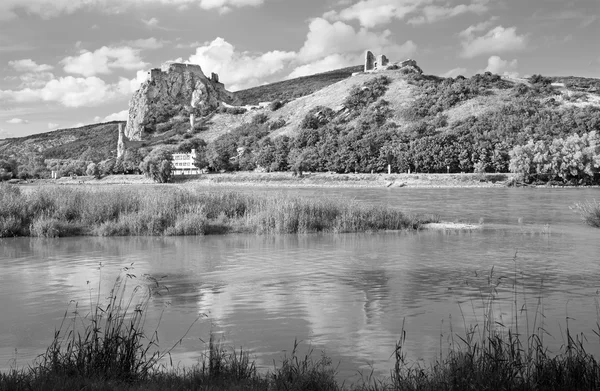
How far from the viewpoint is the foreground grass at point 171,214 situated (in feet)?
75.5

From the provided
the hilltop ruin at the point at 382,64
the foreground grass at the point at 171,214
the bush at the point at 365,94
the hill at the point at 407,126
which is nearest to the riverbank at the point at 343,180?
the hill at the point at 407,126

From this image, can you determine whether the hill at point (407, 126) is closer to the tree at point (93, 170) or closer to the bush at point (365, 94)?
the bush at point (365, 94)

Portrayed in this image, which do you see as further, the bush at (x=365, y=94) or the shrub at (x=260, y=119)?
the shrub at (x=260, y=119)

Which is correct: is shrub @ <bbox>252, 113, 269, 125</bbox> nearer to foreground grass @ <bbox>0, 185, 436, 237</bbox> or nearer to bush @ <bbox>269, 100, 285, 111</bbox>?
bush @ <bbox>269, 100, 285, 111</bbox>

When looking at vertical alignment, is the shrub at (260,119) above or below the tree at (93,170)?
above

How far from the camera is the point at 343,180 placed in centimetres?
9488

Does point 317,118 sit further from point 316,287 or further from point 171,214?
point 316,287

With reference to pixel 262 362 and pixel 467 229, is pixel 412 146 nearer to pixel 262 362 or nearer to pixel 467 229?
pixel 467 229

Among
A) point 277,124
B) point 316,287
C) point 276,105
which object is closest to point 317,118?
point 277,124

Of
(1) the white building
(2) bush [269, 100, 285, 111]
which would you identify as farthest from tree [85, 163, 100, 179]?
(2) bush [269, 100, 285, 111]

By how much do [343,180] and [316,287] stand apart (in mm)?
82528

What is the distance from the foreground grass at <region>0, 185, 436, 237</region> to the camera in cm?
2302

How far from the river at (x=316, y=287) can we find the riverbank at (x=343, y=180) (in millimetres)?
61829

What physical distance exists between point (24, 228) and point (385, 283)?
1643cm
